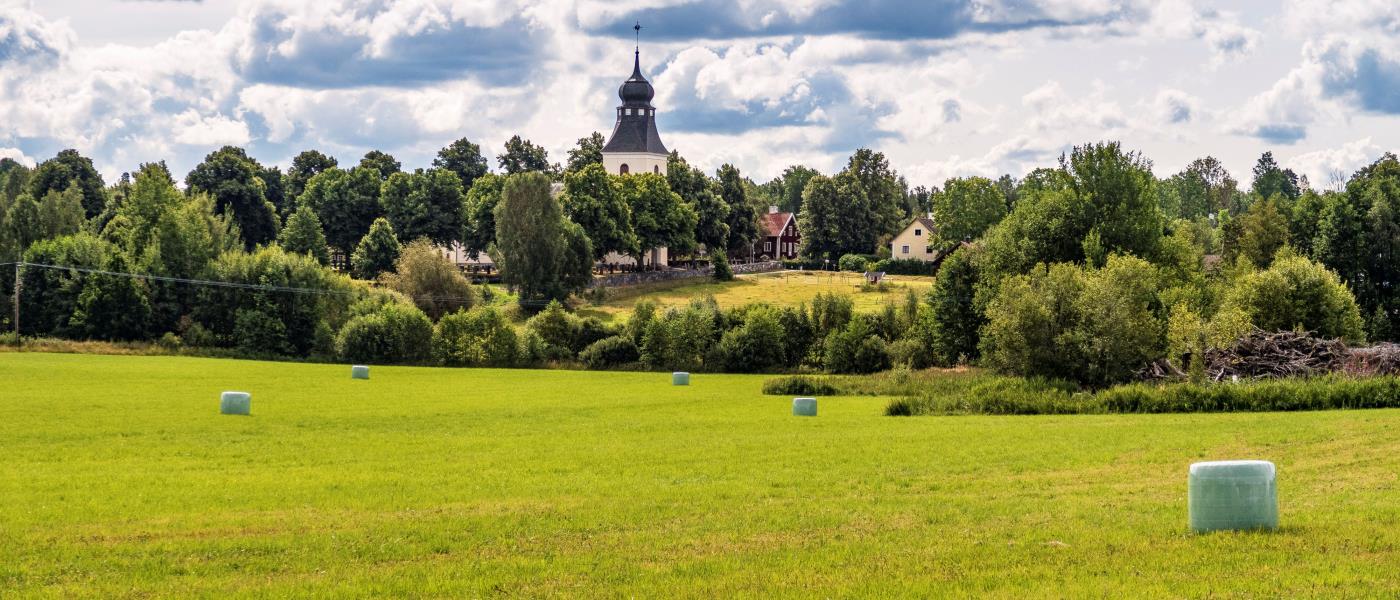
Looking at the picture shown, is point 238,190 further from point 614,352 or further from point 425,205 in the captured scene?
point 614,352

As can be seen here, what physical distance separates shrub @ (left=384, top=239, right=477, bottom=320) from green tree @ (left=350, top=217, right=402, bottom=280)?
84.7 feet

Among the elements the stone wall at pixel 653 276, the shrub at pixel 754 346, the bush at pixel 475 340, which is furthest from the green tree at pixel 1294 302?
the stone wall at pixel 653 276

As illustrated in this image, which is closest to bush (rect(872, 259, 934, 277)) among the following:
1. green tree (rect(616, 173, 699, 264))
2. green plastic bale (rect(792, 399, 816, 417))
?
green tree (rect(616, 173, 699, 264))

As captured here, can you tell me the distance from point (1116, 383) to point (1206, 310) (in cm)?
2050

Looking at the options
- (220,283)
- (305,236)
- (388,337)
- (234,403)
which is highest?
(305,236)

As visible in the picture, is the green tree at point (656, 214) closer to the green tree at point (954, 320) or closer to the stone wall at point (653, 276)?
the stone wall at point (653, 276)

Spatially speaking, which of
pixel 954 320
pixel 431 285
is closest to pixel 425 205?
pixel 431 285

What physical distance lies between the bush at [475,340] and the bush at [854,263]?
74.3m

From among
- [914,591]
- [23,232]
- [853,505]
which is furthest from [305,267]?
[914,591]

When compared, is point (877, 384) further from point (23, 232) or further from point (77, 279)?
point (23, 232)

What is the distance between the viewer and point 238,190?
481ft

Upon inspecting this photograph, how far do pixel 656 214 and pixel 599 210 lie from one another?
41.7 ft

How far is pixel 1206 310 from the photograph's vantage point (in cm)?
7662

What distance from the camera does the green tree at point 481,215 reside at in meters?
140
